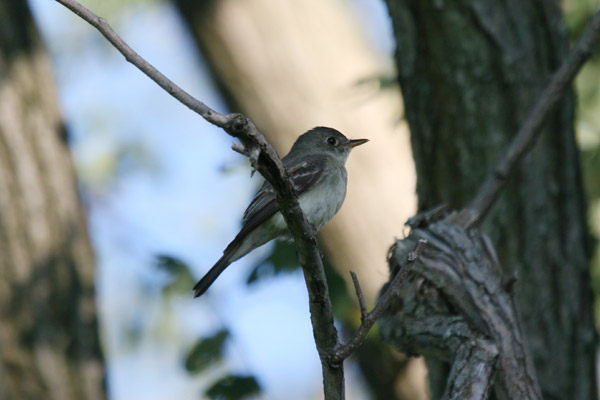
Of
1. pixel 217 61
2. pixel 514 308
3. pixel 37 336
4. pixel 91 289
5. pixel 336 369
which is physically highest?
pixel 217 61

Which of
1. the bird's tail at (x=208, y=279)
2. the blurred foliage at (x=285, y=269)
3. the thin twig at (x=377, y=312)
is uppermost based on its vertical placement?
the blurred foliage at (x=285, y=269)

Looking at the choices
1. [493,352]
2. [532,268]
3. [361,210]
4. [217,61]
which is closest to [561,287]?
[532,268]

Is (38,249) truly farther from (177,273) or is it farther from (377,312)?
(377,312)

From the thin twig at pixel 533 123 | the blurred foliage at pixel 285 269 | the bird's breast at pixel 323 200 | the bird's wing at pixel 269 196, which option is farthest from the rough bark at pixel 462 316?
the bird's breast at pixel 323 200

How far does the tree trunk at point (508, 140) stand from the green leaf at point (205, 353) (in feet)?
5.03

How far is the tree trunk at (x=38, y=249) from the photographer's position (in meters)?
5.02

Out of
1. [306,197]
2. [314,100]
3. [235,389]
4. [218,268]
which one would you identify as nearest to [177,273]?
[218,268]

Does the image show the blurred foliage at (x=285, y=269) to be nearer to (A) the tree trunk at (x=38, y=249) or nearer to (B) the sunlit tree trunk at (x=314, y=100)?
(A) the tree trunk at (x=38, y=249)

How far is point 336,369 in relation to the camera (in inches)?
116

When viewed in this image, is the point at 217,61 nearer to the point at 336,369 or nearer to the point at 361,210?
the point at 361,210

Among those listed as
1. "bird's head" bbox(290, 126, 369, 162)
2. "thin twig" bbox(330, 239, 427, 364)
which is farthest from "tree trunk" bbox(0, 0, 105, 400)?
"thin twig" bbox(330, 239, 427, 364)

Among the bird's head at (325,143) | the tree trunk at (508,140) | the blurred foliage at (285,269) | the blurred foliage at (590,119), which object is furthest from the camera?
the blurred foliage at (590,119)

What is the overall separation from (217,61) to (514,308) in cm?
391

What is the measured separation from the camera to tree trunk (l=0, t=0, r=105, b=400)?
16.5 ft
